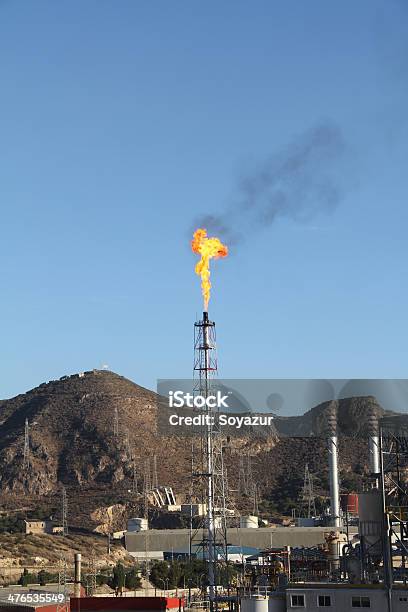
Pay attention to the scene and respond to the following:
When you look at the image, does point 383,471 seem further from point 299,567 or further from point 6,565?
point 6,565

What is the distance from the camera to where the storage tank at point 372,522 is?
192 feet

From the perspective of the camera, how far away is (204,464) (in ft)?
325

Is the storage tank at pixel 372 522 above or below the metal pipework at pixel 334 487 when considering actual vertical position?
below

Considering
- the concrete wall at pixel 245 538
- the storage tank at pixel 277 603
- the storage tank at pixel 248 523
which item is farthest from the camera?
the storage tank at pixel 248 523

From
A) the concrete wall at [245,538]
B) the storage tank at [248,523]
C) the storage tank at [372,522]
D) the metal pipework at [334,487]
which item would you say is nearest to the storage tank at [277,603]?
the storage tank at [372,522]

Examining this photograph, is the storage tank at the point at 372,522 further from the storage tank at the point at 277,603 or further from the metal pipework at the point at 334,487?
the metal pipework at the point at 334,487

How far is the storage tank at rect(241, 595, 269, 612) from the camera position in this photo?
190ft

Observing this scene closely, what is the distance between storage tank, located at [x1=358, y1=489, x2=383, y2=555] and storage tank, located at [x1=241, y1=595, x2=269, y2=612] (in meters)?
6.30

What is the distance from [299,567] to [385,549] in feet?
38.3

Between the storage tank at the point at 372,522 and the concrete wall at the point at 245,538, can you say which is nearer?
the storage tank at the point at 372,522

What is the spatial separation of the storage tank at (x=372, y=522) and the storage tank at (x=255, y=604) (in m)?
6.30

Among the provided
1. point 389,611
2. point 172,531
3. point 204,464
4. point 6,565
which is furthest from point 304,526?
point 389,611

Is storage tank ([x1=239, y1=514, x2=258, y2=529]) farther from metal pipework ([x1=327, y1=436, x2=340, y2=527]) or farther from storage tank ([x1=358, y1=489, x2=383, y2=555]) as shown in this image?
storage tank ([x1=358, y1=489, x2=383, y2=555])

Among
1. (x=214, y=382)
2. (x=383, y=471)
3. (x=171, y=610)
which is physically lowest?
(x=171, y=610)
